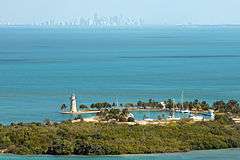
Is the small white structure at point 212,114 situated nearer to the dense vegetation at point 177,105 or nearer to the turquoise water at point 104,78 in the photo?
the dense vegetation at point 177,105

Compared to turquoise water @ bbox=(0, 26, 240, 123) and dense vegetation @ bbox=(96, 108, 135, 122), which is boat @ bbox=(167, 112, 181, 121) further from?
turquoise water @ bbox=(0, 26, 240, 123)

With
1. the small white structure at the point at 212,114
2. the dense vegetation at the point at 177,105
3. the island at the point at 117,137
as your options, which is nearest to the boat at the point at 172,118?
the small white structure at the point at 212,114

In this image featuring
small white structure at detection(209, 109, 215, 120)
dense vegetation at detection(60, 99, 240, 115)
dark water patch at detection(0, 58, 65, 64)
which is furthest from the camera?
dark water patch at detection(0, 58, 65, 64)

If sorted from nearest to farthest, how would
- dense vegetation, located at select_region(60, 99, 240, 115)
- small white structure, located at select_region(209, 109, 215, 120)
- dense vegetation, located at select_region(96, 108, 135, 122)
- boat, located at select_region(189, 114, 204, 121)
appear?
1. dense vegetation, located at select_region(96, 108, 135, 122)
2. boat, located at select_region(189, 114, 204, 121)
3. small white structure, located at select_region(209, 109, 215, 120)
4. dense vegetation, located at select_region(60, 99, 240, 115)

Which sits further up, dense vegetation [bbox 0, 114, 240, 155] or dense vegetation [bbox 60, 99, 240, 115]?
dense vegetation [bbox 0, 114, 240, 155]

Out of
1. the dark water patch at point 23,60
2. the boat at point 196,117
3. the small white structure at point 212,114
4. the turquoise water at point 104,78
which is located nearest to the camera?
the boat at point 196,117

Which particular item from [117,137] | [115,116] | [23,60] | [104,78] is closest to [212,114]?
[115,116]

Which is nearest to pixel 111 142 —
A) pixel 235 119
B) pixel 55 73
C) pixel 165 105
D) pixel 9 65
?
pixel 235 119

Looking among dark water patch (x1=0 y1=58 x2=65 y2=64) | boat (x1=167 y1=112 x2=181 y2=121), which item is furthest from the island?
dark water patch (x1=0 y1=58 x2=65 y2=64)

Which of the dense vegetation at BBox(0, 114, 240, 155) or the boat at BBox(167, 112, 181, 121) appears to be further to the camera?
the boat at BBox(167, 112, 181, 121)
